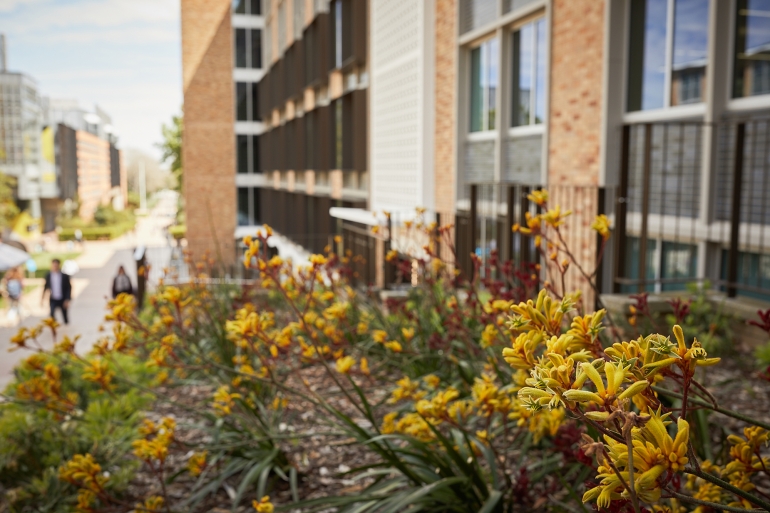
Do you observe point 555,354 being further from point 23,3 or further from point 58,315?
point 23,3

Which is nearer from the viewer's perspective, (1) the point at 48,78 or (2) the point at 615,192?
(2) the point at 615,192

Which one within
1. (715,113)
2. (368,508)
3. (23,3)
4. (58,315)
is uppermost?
(23,3)

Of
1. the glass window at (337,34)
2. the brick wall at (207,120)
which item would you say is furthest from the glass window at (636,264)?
the brick wall at (207,120)

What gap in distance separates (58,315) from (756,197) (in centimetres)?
1783

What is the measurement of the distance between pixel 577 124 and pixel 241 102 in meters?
30.1

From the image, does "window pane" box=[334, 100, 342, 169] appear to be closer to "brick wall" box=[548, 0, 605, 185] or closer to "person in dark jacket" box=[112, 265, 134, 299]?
"person in dark jacket" box=[112, 265, 134, 299]

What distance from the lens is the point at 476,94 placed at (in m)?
12.7

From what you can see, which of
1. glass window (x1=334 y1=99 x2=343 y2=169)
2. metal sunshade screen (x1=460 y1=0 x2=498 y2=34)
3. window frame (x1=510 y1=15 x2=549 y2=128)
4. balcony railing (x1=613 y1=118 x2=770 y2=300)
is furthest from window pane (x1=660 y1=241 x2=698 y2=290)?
glass window (x1=334 y1=99 x2=343 y2=169)

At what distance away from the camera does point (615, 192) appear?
8.48 metres

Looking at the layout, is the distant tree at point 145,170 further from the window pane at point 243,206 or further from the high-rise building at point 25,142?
the window pane at point 243,206

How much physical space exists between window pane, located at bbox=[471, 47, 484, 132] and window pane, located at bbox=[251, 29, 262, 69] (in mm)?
26259

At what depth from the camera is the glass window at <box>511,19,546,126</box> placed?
Result: 1038cm

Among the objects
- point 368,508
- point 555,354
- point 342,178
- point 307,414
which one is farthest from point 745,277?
point 342,178

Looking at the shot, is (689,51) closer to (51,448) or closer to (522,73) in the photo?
(522,73)
